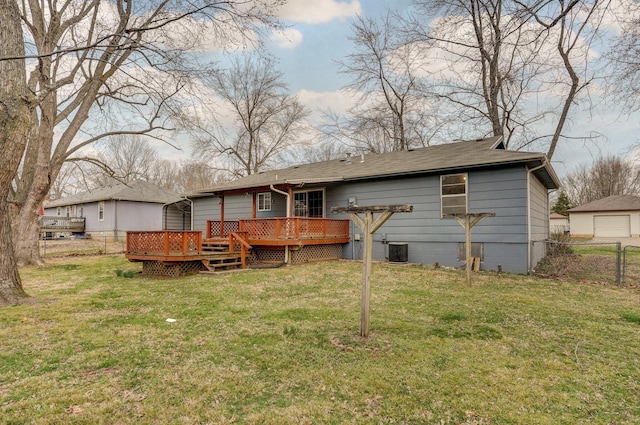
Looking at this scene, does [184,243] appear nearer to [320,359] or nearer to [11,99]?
[11,99]

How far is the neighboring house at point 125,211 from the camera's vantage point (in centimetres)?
2073

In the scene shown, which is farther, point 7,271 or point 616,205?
point 616,205

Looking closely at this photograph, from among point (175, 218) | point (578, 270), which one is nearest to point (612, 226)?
point (578, 270)

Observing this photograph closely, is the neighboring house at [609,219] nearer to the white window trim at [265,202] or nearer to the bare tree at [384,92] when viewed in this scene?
the bare tree at [384,92]

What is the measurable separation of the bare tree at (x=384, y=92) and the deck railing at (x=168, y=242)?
626 inches

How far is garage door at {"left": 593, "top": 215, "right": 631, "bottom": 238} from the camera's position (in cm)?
2397

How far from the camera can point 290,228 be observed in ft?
34.5

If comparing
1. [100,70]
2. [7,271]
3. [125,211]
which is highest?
[100,70]

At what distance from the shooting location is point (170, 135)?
12.2 m

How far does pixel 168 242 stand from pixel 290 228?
353cm

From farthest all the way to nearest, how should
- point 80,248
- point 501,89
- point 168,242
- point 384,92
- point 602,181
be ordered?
point 602,181 < point 384,92 < point 80,248 < point 501,89 < point 168,242

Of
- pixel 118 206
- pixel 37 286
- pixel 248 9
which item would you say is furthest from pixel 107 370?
pixel 118 206

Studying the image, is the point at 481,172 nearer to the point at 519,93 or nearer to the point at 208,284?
the point at 208,284

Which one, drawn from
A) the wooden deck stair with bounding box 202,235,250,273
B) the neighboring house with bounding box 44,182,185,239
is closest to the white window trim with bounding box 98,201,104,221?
the neighboring house with bounding box 44,182,185,239
